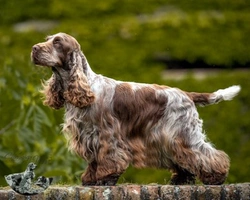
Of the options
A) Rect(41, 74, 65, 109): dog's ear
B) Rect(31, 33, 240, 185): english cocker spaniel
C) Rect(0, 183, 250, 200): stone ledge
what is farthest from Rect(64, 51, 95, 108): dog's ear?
Rect(0, 183, 250, 200): stone ledge

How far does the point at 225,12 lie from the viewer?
18.7 meters

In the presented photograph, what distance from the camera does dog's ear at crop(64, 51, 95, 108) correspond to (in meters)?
10.0

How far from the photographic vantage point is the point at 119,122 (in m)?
10.2

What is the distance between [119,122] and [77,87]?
1.70 ft

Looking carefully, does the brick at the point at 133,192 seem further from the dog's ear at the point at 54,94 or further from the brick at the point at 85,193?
the dog's ear at the point at 54,94

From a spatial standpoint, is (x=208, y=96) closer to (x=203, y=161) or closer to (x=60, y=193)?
(x=203, y=161)

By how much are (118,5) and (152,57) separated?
1105mm

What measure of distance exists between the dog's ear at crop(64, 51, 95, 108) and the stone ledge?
0.82m

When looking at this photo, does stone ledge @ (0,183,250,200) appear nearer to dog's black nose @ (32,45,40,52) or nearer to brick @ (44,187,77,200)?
brick @ (44,187,77,200)

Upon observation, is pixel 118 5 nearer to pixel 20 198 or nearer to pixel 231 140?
pixel 231 140

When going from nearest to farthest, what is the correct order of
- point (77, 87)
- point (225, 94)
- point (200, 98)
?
1. point (77, 87)
2. point (200, 98)
3. point (225, 94)

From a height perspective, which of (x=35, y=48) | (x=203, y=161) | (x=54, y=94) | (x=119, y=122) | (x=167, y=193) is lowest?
(x=167, y=193)

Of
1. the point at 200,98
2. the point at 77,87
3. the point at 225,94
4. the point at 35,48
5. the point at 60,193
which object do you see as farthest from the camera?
the point at 225,94

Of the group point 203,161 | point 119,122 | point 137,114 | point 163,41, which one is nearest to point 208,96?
point 203,161
